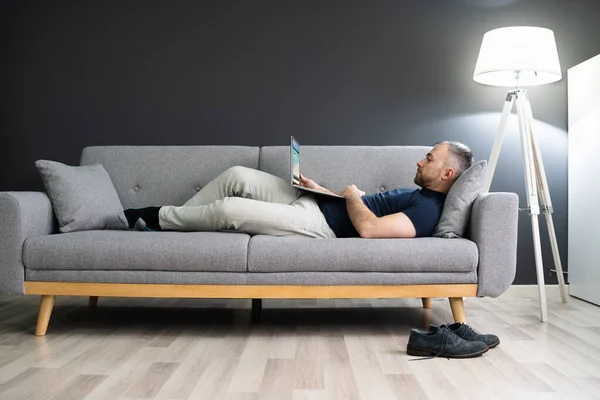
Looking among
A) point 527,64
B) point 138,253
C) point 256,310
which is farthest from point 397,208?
point 138,253

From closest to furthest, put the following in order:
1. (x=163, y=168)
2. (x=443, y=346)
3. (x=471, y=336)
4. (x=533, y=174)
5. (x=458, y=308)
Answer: (x=443, y=346) < (x=471, y=336) < (x=458, y=308) < (x=533, y=174) < (x=163, y=168)

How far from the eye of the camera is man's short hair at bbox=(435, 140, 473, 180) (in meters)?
3.09

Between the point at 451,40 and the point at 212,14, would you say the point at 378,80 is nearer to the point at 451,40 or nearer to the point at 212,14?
the point at 451,40

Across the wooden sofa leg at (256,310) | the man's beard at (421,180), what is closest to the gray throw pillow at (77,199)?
the wooden sofa leg at (256,310)

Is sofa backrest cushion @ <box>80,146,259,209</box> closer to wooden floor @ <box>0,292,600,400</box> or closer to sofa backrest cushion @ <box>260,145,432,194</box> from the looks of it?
sofa backrest cushion @ <box>260,145,432,194</box>

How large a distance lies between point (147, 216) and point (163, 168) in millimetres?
512

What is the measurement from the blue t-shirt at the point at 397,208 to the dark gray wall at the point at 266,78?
1.00 meters

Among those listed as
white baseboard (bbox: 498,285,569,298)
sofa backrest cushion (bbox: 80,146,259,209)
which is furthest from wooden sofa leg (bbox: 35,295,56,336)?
white baseboard (bbox: 498,285,569,298)

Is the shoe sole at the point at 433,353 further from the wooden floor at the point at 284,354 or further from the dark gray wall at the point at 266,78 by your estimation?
the dark gray wall at the point at 266,78

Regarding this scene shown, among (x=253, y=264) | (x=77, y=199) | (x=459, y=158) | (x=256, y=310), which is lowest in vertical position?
(x=256, y=310)

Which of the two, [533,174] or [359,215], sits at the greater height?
[533,174]

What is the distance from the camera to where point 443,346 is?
2385 mm

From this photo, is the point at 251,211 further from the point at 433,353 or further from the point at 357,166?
the point at 433,353

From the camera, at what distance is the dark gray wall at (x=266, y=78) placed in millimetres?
4094
